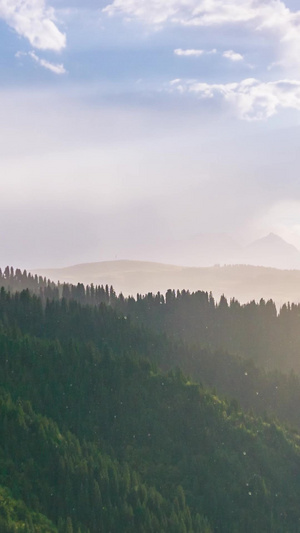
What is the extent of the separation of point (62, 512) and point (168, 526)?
1122 inches

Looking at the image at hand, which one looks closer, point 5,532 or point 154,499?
point 5,532

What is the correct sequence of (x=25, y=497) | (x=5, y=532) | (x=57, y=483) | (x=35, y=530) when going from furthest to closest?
(x=57, y=483) < (x=25, y=497) < (x=35, y=530) < (x=5, y=532)

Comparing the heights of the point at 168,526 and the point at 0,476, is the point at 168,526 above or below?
below

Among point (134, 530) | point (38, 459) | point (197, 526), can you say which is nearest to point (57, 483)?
point (38, 459)

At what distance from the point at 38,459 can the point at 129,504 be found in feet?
90.8

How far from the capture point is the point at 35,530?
155 m

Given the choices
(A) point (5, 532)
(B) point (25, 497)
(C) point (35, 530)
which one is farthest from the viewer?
(B) point (25, 497)

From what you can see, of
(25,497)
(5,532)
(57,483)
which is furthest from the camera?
(57,483)

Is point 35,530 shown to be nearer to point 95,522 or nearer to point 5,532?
point 5,532

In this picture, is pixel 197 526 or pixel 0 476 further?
pixel 197 526

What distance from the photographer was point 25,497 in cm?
17675

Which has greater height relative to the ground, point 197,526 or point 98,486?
point 98,486

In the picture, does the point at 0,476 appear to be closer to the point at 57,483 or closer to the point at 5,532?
the point at 57,483

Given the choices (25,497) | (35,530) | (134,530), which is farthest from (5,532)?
(134,530)
